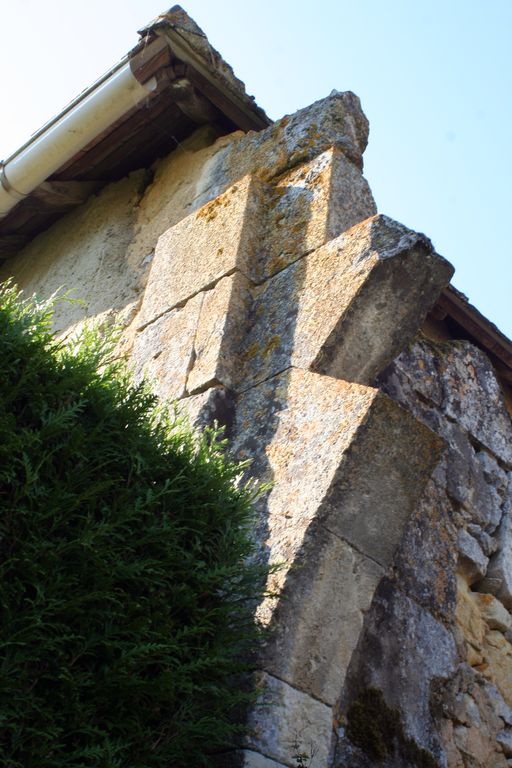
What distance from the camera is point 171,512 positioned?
2662 mm

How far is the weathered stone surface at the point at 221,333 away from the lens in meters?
3.61

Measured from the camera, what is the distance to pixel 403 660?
131 inches

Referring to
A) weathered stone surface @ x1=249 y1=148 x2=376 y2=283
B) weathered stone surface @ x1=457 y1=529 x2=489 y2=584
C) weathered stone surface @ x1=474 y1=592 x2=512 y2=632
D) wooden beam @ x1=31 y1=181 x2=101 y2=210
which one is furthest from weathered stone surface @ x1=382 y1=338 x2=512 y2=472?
wooden beam @ x1=31 y1=181 x2=101 y2=210

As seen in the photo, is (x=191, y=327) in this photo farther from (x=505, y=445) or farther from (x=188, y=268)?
(x=505, y=445)

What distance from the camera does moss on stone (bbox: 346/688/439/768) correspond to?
2971 millimetres

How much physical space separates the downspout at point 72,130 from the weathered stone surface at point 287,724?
324cm

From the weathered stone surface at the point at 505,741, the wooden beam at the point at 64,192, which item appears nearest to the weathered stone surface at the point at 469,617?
the weathered stone surface at the point at 505,741

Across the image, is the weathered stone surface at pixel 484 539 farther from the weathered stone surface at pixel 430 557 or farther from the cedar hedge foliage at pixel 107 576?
the cedar hedge foliage at pixel 107 576

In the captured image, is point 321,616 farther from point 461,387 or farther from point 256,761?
point 461,387

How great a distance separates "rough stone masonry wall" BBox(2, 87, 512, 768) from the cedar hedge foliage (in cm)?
21

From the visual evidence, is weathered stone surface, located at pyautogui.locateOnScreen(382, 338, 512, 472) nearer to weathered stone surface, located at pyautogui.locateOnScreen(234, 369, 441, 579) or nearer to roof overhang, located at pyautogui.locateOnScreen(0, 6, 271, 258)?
weathered stone surface, located at pyautogui.locateOnScreen(234, 369, 441, 579)

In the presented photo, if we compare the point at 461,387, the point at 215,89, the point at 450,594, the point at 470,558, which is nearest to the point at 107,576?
the point at 450,594

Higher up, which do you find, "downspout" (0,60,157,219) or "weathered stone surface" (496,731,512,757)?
"downspout" (0,60,157,219)

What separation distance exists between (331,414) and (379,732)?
3.19ft
